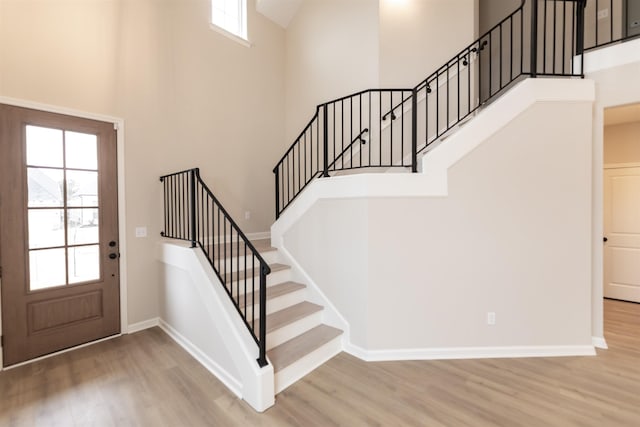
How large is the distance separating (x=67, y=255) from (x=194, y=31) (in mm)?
3290

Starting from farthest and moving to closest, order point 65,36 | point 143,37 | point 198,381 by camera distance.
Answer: point 143,37, point 65,36, point 198,381

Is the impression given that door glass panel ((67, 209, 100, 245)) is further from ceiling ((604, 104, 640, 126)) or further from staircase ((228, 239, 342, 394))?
ceiling ((604, 104, 640, 126))

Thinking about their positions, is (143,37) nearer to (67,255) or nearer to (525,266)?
(67,255)

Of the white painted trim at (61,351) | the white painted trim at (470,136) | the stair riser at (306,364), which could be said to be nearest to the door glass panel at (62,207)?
the white painted trim at (61,351)

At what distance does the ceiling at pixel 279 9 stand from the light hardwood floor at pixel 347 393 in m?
5.36

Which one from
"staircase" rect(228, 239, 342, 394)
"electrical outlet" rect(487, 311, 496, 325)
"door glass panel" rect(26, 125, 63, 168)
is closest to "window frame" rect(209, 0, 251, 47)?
"door glass panel" rect(26, 125, 63, 168)

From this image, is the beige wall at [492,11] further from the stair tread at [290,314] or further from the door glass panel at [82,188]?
the door glass panel at [82,188]

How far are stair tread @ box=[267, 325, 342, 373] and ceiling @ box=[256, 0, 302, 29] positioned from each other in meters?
5.16

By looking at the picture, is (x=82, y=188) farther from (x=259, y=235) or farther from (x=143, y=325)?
(x=259, y=235)

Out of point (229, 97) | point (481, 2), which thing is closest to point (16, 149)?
point (229, 97)

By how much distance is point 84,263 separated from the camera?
3.16m

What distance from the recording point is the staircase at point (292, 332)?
8.25ft

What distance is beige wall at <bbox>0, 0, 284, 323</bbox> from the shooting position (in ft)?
9.46

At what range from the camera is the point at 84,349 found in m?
3.09
